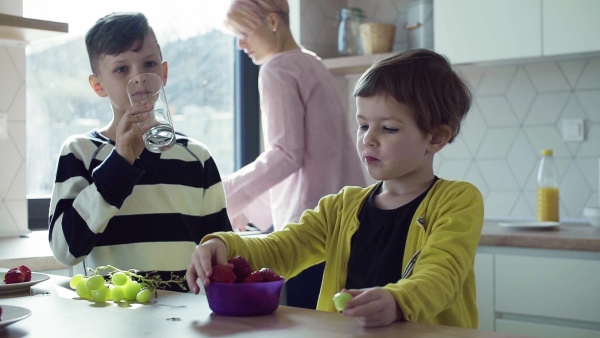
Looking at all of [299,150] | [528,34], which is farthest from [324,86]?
[528,34]

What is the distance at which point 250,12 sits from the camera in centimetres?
256

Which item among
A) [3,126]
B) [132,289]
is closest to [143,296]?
[132,289]

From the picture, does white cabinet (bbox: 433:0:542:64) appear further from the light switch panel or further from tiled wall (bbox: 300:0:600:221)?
the light switch panel

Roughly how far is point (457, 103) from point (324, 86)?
3.50 feet

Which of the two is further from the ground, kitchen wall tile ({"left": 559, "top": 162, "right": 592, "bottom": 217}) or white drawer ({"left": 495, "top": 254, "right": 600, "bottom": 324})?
kitchen wall tile ({"left": 559, "top": 162, "right": 592, "bottom": 217})

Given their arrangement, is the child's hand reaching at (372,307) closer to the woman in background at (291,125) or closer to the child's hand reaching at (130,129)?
the child's hand reaching at (130,129)

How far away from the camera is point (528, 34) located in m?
2.80

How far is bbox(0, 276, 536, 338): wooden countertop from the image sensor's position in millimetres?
1080

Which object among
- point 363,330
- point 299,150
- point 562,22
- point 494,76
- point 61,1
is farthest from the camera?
point 494,76

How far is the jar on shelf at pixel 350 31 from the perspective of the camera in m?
3.47

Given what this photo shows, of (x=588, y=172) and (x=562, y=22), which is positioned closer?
(x=562, y=22)

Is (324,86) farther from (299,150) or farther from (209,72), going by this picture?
(209,72)

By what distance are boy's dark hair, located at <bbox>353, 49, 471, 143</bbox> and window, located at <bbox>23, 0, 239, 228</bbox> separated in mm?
1325

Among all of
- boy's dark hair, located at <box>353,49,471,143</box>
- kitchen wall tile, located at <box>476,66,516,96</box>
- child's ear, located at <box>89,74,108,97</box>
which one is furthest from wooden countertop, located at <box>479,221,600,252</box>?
child's ear, located at <box>89,74,108,97</box>
